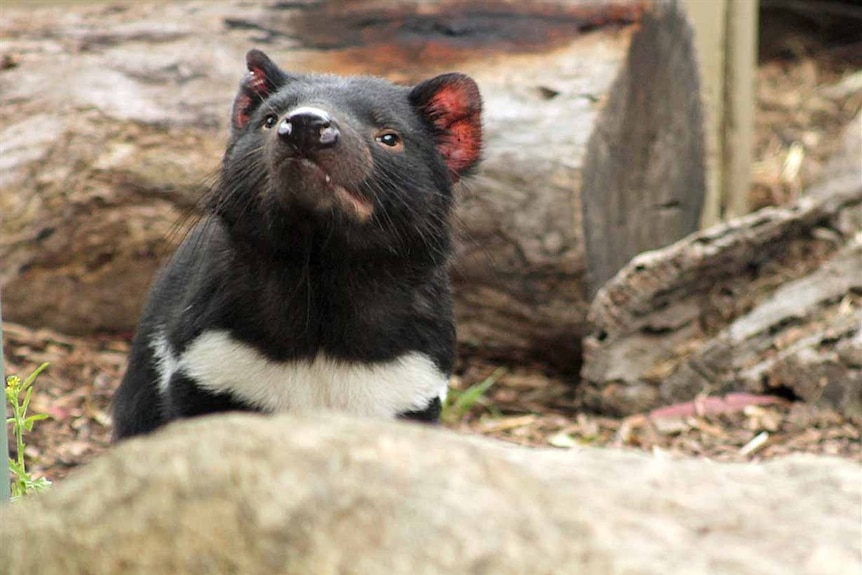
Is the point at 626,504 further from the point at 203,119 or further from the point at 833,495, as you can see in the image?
the point at 203,119

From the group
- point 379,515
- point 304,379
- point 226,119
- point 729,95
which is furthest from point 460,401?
point 379,515

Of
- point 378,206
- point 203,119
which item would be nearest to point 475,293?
point 203,119

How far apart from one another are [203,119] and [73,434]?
127cm

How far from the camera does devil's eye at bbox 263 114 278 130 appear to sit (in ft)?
10.4

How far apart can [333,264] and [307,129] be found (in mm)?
490

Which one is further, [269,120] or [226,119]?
[226,119]

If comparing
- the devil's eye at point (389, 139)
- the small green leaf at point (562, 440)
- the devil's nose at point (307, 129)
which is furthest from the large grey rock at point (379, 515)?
the small green leaf at point (562, 440)

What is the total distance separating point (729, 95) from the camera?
251 inches

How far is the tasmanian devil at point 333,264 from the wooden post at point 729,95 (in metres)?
3.07

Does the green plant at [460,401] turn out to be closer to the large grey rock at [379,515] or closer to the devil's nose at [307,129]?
the devil's nose at [307,129]

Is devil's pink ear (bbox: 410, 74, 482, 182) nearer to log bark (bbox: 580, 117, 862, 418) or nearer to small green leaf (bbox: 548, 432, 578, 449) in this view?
log bark (bbox: 580, 117, 862, 418)

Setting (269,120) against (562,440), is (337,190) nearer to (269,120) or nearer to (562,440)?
(269,120)

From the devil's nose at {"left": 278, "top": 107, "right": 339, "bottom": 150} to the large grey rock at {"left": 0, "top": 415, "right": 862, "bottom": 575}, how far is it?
1.25 metres

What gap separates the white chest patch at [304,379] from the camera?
3.20 m
